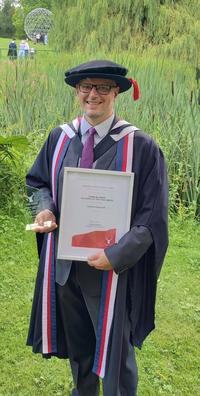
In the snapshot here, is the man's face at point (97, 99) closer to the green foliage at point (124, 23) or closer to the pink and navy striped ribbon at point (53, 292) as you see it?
the pink and navy striped ribbon at point (53, 292)

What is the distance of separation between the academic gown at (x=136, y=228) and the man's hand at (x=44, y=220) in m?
0.04

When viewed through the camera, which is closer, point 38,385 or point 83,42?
point 38,385

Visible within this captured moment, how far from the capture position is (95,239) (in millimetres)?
1758

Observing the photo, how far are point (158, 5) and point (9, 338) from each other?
10.2 meters

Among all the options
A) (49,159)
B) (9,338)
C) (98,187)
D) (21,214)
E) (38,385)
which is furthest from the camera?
(21,214)

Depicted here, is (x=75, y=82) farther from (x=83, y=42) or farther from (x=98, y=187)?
(x=83, y=42)

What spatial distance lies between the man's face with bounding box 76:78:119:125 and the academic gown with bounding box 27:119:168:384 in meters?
0.08

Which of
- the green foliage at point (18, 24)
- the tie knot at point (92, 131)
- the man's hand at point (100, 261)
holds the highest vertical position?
the green foliage at point (18, 24)

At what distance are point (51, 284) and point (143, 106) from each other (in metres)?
3.83

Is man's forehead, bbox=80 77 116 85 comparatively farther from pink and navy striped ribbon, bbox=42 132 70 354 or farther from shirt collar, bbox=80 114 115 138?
pink and navy striped ribbon, bbox=42 132 70 354

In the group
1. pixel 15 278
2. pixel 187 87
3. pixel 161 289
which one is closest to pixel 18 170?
pixel 15 278

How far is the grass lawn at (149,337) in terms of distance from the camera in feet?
8.43

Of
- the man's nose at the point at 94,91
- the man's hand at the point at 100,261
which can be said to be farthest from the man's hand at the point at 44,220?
the man's nose at the point at 94,91

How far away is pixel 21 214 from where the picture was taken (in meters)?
4.66
